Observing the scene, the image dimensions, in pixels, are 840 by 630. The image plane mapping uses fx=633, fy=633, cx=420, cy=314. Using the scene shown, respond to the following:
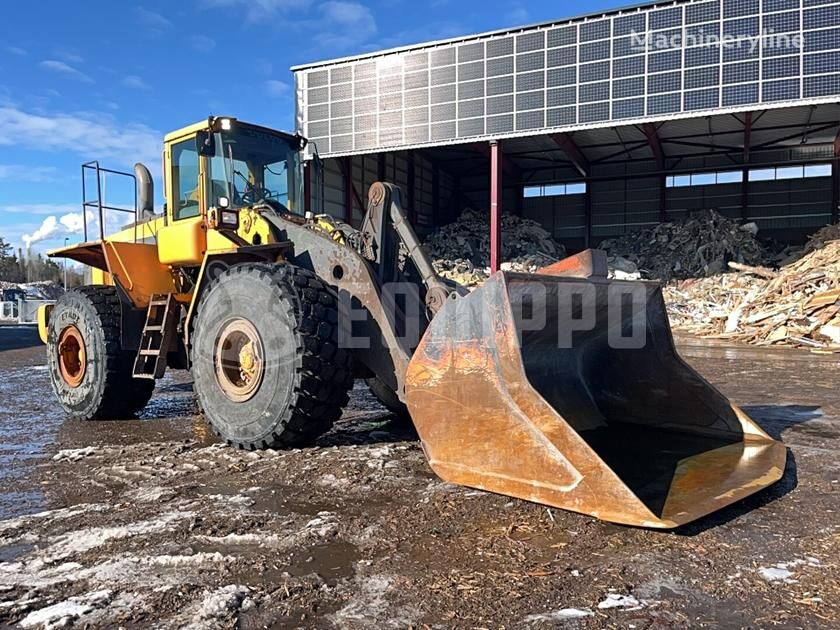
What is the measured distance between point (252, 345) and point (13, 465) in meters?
2.02

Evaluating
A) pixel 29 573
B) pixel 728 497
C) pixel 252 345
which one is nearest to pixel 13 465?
pixel 252 345

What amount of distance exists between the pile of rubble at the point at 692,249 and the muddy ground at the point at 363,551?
22713 mm

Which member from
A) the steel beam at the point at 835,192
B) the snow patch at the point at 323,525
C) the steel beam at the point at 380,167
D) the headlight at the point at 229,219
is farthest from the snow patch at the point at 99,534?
the steel beam at the point at 835,192

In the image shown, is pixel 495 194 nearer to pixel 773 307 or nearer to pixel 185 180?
pixel 773 307

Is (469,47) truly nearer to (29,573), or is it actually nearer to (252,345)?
(252,345)

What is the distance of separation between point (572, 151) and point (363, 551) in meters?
26.8

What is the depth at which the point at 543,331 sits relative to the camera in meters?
4.29

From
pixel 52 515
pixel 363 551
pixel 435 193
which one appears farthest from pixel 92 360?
pixel 435 193

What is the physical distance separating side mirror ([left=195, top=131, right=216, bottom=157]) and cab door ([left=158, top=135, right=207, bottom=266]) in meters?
0.14

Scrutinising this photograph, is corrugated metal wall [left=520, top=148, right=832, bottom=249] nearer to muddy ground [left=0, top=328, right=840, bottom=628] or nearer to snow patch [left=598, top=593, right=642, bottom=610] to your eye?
muddy ground [left=0, top=328, right=840, bottom=628]

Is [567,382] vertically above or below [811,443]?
above

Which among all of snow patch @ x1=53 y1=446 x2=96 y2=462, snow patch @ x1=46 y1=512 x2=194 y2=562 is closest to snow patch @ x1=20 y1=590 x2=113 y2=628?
snow patch @ x1=46 y1=512 x2=194 y2=562

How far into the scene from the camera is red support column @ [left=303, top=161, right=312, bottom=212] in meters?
6.41

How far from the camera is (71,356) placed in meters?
6.81
